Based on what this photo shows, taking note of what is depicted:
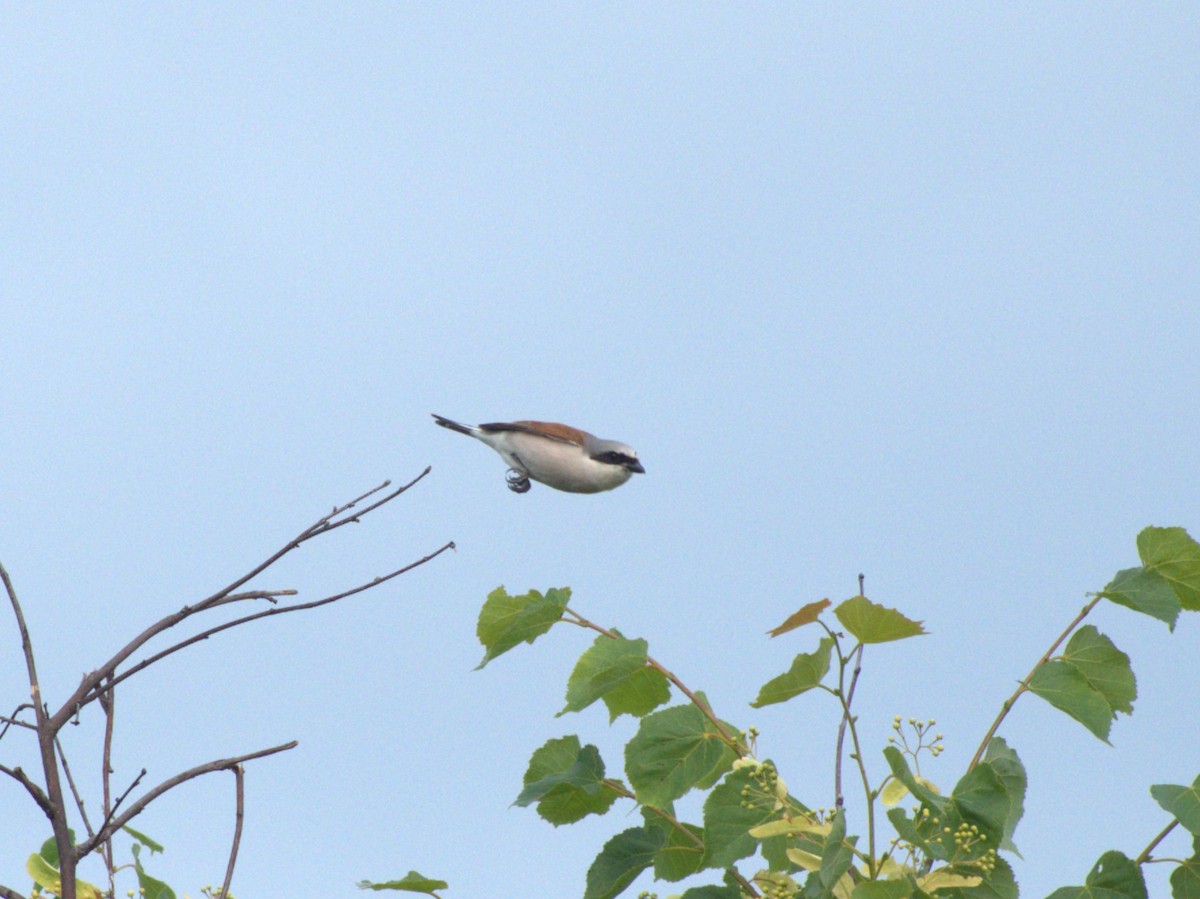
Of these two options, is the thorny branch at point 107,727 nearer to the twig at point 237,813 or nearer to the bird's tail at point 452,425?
the twig at point 237,813

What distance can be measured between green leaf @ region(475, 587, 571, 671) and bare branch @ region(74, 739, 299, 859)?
1850 mm

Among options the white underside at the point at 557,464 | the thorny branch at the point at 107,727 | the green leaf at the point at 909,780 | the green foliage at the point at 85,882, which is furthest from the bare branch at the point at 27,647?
the white underside at the point at 557,464

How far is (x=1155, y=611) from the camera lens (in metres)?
4.67

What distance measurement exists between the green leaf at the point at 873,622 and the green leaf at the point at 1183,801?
1127 millimetres

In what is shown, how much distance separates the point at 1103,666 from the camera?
179 inches

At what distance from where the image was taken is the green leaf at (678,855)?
4668mm

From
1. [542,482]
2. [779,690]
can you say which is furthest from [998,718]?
[542,482]

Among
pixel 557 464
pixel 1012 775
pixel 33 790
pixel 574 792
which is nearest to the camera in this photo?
pixel 33 790

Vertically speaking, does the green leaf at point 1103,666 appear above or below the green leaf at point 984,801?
above

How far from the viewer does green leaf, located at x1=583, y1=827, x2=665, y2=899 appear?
4.72 metres

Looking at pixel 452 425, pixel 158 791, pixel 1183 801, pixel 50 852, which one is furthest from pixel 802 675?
pixel 452 425

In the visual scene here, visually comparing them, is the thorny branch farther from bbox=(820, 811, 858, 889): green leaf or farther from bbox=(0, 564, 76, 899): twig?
bbox=(820, 811, 858, 889): green leaf

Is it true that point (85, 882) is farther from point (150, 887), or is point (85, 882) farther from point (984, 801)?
point (984, 801)

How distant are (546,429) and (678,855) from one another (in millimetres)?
5029
